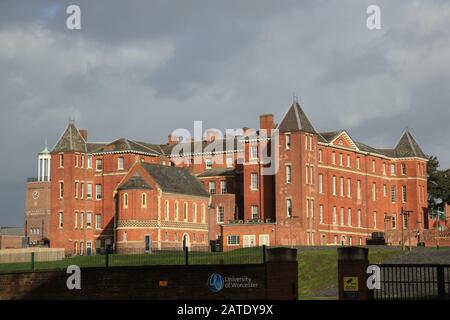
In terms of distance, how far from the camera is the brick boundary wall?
96.3 ft

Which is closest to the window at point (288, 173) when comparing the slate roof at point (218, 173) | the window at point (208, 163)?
the slate roof at point (218, 173)

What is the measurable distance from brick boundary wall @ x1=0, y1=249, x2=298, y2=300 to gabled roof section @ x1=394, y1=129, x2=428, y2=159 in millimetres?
82214

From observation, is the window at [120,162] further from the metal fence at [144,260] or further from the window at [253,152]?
the metal fence at [144,260]

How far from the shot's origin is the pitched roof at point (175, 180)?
95312mm

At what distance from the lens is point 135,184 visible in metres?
93.4

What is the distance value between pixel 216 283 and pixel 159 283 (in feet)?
7.59

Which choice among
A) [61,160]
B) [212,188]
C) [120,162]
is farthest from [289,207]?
[61,160]

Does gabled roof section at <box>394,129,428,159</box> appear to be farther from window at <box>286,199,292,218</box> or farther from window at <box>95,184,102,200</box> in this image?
window at <box>95,184,102,200</box>

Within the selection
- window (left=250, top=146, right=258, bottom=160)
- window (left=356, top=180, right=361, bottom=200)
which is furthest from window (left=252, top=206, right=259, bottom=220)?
window (left=356, top=180, right=361, bottom=200)

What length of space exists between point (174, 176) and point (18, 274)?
208 feet

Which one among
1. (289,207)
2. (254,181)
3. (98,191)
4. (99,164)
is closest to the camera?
(289,207)

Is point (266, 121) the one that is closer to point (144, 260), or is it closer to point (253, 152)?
point (253, 152)

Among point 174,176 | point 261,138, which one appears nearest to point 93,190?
point 174,176
